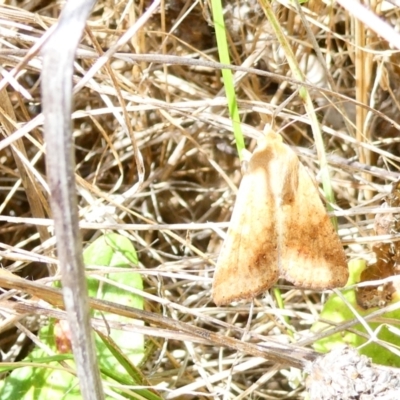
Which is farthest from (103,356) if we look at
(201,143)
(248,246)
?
(201,143)

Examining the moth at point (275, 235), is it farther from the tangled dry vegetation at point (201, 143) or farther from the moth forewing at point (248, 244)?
the tangled dry vegetation at point (201, 143)

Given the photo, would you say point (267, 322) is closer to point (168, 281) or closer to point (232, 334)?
point (232, 334)

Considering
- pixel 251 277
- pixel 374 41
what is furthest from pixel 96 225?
pixel 374 41

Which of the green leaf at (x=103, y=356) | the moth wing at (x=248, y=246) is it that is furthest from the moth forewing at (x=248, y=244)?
the green leaf at (x=103, y=356)

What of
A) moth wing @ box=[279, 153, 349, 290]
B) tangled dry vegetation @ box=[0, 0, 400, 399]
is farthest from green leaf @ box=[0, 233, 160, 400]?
moth wing @ box=[279, 153, 349, 290]

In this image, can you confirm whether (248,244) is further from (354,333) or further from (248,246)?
(354,333)

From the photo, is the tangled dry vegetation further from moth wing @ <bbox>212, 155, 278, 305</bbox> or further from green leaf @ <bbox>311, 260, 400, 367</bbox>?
moth wing @ <bbox>212, 155, 278, 305</bbox>
